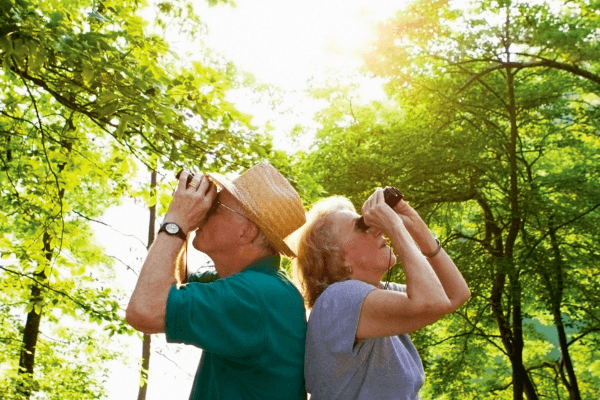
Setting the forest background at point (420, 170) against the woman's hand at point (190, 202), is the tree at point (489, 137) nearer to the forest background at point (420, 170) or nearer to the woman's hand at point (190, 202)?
the forest background at point (420, 170)

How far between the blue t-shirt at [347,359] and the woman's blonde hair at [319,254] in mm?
238

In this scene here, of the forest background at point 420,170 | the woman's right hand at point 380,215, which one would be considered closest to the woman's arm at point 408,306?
the woman's right hand at point 380,215

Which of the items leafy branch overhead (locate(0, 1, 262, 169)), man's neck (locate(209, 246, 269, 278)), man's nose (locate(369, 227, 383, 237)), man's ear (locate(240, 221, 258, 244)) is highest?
leafy branch overhead (locate(0, 1, 262, 169))

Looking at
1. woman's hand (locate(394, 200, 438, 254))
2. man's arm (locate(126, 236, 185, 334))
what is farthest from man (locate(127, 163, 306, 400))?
woman's hand (locate(394, 200, 438, 254))

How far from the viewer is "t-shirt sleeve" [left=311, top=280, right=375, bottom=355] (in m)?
1.82

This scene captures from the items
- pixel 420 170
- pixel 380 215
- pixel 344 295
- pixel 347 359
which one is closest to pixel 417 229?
pixel 380 215

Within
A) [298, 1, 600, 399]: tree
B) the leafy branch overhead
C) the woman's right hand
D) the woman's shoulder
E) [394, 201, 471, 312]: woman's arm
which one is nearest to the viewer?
the woman's shoulder

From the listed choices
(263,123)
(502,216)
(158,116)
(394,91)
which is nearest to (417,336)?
(502,216)

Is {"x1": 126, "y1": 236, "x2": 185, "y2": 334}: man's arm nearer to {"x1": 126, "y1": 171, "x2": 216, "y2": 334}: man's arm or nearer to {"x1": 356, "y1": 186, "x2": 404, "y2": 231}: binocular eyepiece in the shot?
{"x1": 126, "y1": 171, "x2": 216, "y2": 334}: man's arm

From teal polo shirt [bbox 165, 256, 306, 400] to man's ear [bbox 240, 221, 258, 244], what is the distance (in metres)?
0.10

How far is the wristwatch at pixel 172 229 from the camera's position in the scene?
1.77 m

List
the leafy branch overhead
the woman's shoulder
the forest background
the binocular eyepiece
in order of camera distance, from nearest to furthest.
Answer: the woman's shoulder < the binocular eyepiece < the leafy branch overhead < the forest background

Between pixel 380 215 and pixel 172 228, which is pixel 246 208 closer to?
pixel 172 228

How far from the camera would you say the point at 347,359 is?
6.19ft
